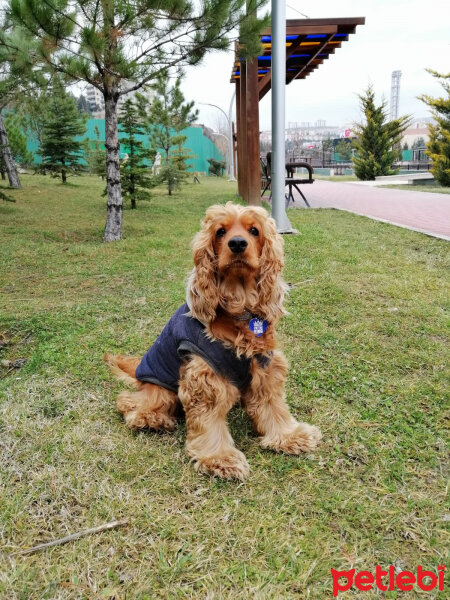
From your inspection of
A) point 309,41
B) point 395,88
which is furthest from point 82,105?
point 395,88

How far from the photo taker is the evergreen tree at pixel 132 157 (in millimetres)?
10180

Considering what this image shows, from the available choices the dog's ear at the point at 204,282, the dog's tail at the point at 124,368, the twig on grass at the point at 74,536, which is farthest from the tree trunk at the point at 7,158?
the twig on grass at the point at 74,536

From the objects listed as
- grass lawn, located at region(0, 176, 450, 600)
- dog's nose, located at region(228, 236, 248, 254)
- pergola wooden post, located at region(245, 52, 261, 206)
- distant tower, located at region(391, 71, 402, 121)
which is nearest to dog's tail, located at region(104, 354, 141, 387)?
grass lawn, located at region(0, 176, 450, 600)

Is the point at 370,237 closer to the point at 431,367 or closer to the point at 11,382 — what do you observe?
the point at 431,367

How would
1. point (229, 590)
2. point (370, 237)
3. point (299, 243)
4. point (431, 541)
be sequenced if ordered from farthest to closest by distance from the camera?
point (370, 237) < point (299, 243) < point (431, 541) < point (229, 590)

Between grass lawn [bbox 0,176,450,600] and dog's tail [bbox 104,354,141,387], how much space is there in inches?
6.8

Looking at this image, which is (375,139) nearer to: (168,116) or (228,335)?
(168,116)

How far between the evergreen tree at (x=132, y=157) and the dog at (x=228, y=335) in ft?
28.5

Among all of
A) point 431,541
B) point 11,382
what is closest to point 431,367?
point 431,541

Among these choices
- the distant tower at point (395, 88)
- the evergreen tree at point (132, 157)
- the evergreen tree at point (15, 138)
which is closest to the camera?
the evergreen tree at point (132, 157)

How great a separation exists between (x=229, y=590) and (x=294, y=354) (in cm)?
194

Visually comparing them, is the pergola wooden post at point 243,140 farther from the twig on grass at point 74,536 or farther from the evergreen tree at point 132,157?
the twig on grass at point 74,536

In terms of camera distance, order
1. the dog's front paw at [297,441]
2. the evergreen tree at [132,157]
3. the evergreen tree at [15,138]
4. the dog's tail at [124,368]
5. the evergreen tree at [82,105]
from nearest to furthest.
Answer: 1. the dog's front paw at [297,441]
2. the dog's tail at [124,368]
3. the evergreen tree at [132,157]
4. the evergreen tree at [15,138]
5. the evergreen tree at [82,105]

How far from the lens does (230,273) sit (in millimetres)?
2051
